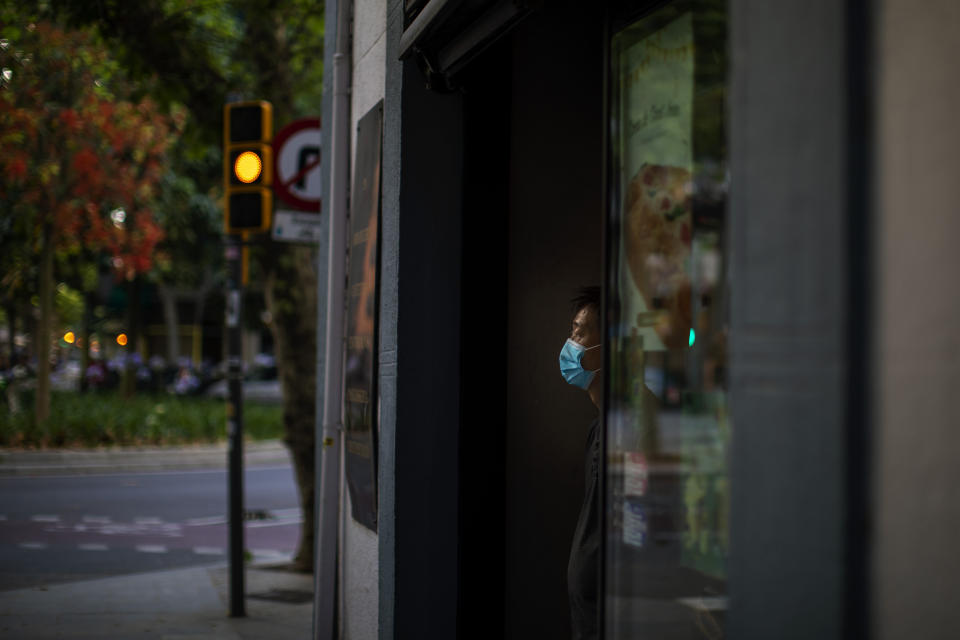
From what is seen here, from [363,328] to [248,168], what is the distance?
119 inches

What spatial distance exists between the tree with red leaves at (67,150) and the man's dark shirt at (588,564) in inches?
555

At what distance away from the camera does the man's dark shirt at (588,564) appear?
3.88m

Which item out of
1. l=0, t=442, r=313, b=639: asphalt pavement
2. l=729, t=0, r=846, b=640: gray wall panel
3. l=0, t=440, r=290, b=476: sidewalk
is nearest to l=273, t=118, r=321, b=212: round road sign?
l=0, t=442, r=313, b=639: asphalt pavement

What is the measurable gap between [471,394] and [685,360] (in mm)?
2030

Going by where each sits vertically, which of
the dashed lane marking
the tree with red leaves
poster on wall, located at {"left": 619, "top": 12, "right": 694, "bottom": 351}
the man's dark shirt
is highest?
the tree with red leaves

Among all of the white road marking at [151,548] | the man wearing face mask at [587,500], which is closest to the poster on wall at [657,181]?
the man wearing face mask at [587,500]

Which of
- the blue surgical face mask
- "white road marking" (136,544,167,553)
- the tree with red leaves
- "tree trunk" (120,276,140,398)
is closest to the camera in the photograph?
the blue surgical face mask

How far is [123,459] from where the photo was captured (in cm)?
1858

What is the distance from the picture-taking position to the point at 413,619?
474 cm

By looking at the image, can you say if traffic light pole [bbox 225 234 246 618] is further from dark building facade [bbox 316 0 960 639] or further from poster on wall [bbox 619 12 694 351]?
poster on wall [bbox 619 12 694 351]

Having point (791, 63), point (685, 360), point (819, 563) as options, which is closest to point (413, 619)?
point (685, 360)

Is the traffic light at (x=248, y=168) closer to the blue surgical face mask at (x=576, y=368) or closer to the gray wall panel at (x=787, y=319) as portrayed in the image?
the blue surgical face mask at (x=576, y=368)

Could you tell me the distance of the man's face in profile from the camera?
13.9 feet

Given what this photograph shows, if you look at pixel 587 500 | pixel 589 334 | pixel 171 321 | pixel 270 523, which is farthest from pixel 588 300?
pixel 171 321
